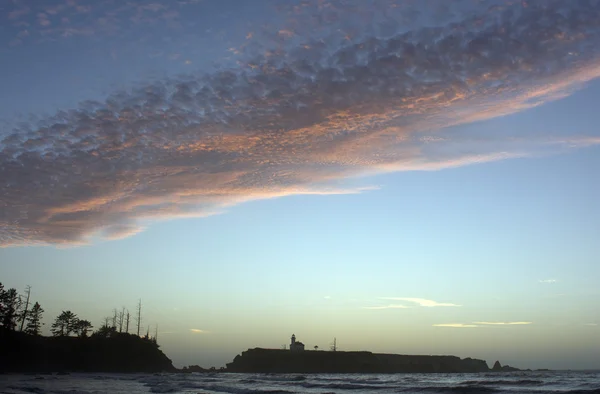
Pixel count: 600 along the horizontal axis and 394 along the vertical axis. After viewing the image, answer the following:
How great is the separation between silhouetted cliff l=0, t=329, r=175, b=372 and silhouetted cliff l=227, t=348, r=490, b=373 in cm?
2276

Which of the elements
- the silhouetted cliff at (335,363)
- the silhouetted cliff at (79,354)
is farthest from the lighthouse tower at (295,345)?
the silhouetted cliff at (79,354)

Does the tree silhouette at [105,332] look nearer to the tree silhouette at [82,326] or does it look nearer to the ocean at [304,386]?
the tree silhouette at [82,326]

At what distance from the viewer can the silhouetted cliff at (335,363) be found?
126 m

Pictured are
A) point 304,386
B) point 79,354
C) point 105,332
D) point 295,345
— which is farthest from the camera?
point 295,345

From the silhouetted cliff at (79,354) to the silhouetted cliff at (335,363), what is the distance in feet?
74.7

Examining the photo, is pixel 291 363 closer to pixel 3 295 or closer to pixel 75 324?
pixel 75 324

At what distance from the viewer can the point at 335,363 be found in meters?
128

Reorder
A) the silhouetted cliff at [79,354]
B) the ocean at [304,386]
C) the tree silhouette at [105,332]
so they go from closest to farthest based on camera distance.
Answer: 1. the ocean at [304,386]
2. the silhouetted cliff at [79,354]
3. the tree silhouette at [105,332]

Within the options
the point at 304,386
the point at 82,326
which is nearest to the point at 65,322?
the point at 82,326

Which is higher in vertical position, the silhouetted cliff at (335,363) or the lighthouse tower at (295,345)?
the lighthouse tower at (295,345)

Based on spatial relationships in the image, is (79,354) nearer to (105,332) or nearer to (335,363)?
(105,332)

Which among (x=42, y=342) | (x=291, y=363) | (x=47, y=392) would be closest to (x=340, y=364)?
(x=291, y=363)

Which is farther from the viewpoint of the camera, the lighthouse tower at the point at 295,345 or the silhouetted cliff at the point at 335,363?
the lighthouse tower at the point at 295,345

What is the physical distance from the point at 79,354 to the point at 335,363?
212 ft
